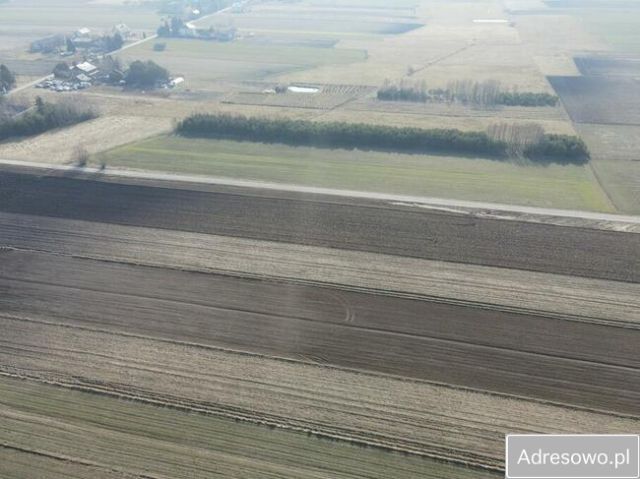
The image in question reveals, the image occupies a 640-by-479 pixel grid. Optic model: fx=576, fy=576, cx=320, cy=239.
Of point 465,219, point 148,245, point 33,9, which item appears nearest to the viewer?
point 148,245

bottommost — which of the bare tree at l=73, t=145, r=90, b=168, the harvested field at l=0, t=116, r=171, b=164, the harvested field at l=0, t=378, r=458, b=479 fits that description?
the harvested field at l=0, t=378, r=458, b=479

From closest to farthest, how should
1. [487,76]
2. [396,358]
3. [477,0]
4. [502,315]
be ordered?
[396,358] → [502,315] → [487,76] → [477,0]

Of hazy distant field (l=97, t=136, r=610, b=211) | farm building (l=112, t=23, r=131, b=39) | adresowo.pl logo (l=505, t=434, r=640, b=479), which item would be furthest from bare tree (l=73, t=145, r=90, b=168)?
farm building (l=112, t=23, r=131, b=39)

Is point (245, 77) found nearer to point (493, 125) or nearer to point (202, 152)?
point (202, 152)

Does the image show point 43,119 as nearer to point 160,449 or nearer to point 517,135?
point 160,449

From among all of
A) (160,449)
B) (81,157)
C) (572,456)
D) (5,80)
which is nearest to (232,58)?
(5,80)

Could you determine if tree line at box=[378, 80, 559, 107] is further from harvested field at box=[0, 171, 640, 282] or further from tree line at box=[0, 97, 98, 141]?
tree line at box=[0, 97, 98, 141]

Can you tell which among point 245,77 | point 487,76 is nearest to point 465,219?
point 487,76
